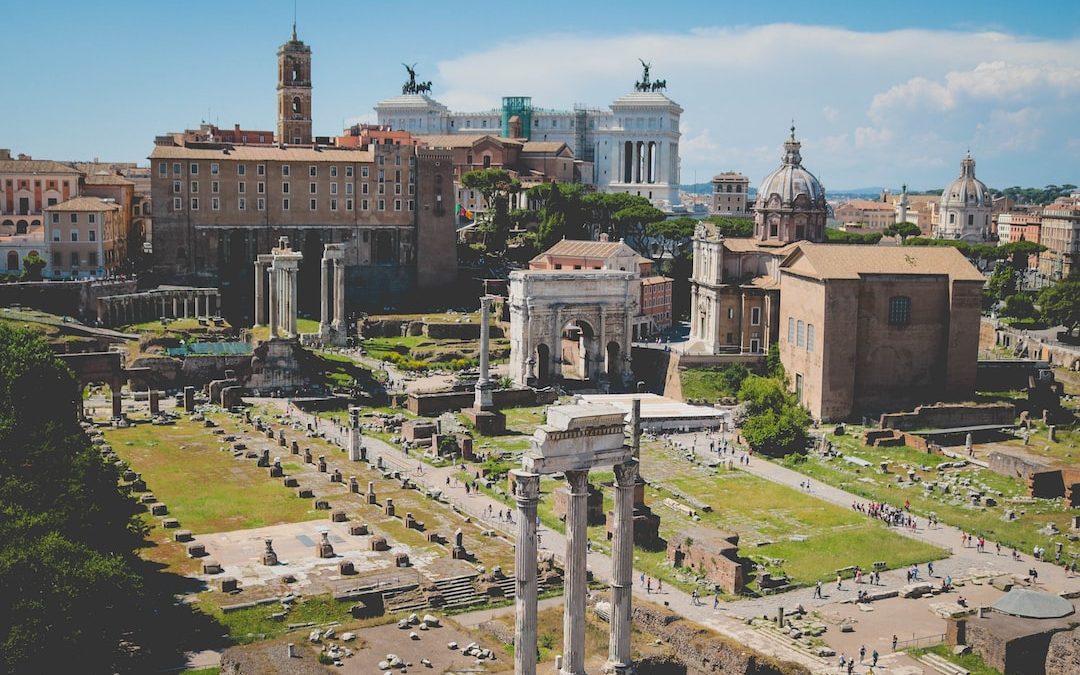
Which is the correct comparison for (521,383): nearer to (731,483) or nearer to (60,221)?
(731,483)

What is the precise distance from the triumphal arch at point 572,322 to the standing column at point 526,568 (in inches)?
1743

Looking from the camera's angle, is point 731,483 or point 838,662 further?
point 731,483

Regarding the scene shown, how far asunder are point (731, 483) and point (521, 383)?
20928 mm

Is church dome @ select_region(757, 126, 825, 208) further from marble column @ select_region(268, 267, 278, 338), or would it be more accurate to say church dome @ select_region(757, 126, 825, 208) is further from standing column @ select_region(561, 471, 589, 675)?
standing column @ select_region(561, 471, 589, 675)

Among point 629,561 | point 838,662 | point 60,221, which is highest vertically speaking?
point 60,221

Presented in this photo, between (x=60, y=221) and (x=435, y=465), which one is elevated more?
(x=60, y=221)

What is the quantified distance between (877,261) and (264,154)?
43.6 metres

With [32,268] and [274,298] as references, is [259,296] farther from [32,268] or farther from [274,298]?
[32,268]

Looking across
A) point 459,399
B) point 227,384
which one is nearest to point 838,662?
point 459,399

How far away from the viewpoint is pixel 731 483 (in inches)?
2053

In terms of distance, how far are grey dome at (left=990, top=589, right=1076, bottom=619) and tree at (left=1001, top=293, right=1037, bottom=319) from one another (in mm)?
55409

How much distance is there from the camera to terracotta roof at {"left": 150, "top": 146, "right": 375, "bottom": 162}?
8588 centimetres

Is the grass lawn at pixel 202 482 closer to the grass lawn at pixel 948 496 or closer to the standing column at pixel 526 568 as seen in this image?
the standing column at pixel 526 568

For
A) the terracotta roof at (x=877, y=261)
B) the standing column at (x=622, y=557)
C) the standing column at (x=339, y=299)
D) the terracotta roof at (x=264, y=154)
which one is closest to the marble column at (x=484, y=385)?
the terracotta roof at (x=877, y=261)
